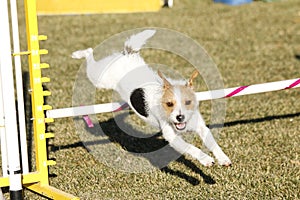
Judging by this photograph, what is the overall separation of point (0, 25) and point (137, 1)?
988 cm

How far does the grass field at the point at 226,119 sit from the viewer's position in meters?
4.61

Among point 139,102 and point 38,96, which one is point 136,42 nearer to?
point 139,102

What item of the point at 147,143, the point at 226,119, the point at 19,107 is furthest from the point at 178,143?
the point at 226,119

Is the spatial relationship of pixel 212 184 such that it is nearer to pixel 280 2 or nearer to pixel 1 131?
pixel 1 131

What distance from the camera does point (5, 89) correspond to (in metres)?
3.96

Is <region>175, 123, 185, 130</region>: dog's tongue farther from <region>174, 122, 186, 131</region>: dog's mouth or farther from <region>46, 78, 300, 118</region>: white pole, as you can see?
<region>46, 78, 300, 118</region>: white pole

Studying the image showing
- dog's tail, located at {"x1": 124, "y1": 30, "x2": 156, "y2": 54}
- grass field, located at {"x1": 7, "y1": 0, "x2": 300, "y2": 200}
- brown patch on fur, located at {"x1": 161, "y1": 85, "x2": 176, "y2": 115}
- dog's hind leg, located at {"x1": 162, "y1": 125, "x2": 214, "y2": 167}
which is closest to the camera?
brown patch on fur, located at {"x1": 161, "y1": 85, "x2": 176, "y2": 115}

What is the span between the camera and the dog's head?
416 centimetres

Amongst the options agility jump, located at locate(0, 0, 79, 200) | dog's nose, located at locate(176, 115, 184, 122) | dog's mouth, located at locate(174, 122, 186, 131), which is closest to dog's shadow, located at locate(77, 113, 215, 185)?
dog's mouth, located at locate(174, 122, 186, 131)

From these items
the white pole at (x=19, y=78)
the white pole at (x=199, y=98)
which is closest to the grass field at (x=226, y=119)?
the white pole at (x=19, y=78)

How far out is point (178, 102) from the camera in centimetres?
415

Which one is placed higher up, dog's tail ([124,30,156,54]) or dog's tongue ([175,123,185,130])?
dog's tail ([124,30,156,54])

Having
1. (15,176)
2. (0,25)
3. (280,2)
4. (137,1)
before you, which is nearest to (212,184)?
(15,176)

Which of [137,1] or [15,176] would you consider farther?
[137,1]
